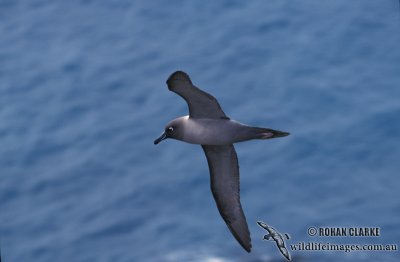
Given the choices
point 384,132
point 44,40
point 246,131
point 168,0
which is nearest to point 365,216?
point 384,132

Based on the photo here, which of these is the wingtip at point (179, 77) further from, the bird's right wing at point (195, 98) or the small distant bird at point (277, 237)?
the small distant bird at point (277, 237)

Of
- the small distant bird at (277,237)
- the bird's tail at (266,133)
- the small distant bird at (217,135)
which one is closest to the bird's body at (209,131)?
the small distant bird at (217,135)

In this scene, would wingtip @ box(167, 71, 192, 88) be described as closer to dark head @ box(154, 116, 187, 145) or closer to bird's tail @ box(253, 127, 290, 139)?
dark head @ box(154, 116, 187, 145)

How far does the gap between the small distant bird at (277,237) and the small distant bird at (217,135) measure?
473cm

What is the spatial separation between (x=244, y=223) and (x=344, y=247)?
6.49m

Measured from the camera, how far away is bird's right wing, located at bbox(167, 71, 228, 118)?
12.9 m

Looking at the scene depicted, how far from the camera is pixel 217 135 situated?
44.1 feet

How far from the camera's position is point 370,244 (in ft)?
66.1

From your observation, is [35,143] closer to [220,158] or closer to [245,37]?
[245,37]

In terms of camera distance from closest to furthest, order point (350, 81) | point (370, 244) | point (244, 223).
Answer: point (244, 223) < point (370, 244) < point (350, 81)

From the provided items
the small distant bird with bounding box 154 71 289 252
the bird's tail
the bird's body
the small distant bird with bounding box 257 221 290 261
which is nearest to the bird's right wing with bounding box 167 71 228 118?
the small distant bird with bounding box 154 71 289 252

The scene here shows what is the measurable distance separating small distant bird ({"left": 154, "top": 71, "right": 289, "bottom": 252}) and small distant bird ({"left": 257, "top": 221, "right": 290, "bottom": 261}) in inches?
186

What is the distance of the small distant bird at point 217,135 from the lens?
515 inches

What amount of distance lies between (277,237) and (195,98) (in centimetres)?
703
